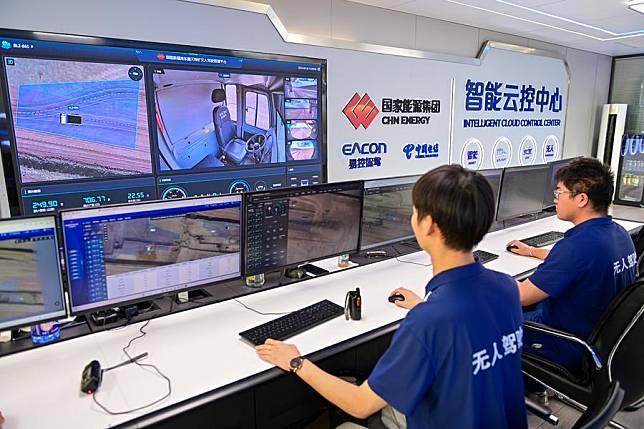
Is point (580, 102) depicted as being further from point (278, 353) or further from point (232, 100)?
point (278, 353)

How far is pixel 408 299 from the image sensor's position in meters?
1.79

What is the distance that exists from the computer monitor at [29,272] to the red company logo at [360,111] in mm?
2969

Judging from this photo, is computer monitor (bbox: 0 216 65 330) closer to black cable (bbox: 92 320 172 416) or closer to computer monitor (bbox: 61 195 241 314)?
computer monitor (bbox: 61 195 241 314)

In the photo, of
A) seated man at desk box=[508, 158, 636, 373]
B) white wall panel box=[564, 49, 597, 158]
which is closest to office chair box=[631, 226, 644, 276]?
seated man at desk box=[508, 158, 636, 373]

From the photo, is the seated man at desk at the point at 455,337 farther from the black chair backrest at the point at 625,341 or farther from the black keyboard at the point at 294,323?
the black chair backrest at the point at 625,341

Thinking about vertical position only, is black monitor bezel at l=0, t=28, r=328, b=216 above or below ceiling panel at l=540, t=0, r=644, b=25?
below

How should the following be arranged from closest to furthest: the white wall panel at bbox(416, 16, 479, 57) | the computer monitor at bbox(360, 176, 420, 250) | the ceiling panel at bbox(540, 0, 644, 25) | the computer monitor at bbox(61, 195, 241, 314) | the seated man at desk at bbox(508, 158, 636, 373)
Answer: the computer monitor at bbox(61, 195, 241, 314) → the seated man at desk at bbox(508, 158, 636, 373) → the computer monitor at bbox(360, 176, 420, 250) → the ceiling panel at bbox(540, 0, 644, 25) → the white wall panel at bbox(416, 16, 479, 57)

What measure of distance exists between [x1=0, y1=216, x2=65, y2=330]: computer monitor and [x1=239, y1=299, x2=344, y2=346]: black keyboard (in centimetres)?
64

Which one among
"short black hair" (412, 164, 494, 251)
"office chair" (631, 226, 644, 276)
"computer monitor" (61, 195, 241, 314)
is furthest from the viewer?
"office chair" (631, 226, 644, 276)

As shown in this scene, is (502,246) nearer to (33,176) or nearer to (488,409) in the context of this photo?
(488,409)

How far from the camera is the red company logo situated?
394 centimetres

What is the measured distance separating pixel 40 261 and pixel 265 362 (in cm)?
79

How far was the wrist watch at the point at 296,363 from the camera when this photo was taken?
128cm

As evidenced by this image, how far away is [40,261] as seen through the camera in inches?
52.7
